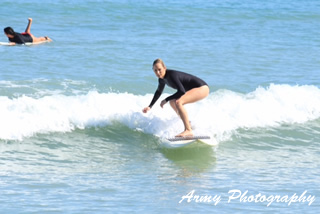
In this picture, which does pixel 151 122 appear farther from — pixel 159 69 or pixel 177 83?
pixel 159 69

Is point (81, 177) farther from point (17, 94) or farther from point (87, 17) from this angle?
point (87, 17)

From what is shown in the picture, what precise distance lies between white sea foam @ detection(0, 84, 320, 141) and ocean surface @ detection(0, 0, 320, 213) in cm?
3

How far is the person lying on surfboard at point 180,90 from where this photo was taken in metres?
10.5

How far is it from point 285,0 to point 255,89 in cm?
2020

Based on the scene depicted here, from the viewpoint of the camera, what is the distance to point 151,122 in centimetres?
1227

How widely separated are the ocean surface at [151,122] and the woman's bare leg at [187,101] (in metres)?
0.39

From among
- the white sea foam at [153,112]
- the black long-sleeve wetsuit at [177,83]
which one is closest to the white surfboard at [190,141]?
the white sea foam at [153,112]

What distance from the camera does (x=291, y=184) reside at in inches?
376

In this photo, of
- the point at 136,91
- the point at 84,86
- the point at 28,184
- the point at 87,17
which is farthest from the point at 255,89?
the point at 87,17

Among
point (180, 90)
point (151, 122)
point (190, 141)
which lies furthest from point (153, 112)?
point (180, 90)

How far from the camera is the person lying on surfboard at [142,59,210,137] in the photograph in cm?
1046

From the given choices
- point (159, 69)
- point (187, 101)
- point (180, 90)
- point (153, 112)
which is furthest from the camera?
point (153, 112)

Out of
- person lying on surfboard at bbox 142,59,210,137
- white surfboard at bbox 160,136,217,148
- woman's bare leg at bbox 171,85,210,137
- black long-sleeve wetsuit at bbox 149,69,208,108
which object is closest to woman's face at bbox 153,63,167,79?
person lying on surfboard at bbox 142,59,210,137

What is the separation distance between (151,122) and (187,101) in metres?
1.62
